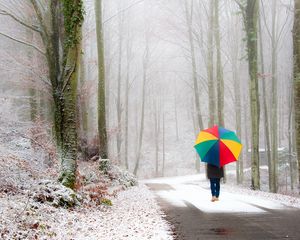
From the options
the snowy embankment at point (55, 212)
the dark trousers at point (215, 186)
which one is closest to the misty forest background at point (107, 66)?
the snowy embankment at point (55, 212)

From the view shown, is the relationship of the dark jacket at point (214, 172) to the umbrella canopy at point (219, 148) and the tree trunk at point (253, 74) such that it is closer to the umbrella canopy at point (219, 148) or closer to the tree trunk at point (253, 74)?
the umbrella canopy at point (219, 148)

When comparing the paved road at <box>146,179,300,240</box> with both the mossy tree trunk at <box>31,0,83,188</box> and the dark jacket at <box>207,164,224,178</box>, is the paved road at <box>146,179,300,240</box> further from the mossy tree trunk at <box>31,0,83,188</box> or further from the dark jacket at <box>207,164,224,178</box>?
the mossy tree trunk at <box>31,0,83,188</box>

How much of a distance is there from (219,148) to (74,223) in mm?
4771

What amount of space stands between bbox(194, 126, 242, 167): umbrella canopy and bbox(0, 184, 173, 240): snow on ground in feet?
7.51

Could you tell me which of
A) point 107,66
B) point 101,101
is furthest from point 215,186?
point 107,66

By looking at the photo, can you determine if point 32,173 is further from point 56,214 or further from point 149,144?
point 149,144

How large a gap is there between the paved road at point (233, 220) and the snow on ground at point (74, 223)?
475mm

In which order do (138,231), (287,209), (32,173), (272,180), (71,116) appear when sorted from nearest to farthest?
(138,231)
(287,209)
(71,116)
(32,173)
(272,180)

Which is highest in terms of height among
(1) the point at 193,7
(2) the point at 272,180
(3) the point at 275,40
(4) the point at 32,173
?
(1) the point at 193,7

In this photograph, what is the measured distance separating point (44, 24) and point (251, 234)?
32.6 ft

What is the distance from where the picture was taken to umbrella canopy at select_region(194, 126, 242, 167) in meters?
10.3

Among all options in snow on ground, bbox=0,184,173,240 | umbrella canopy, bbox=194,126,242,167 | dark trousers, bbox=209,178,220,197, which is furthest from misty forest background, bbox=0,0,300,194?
dark trousers, bbox=209,178,220,197

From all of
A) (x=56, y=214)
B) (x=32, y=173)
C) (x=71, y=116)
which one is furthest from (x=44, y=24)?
(x=56, y=214)

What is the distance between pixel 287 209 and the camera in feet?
31.2
